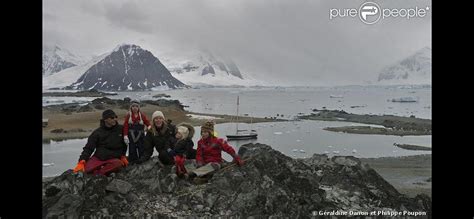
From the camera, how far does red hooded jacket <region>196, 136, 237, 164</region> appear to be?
15.1ft

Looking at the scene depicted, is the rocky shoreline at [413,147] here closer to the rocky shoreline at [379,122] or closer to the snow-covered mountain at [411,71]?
the rocky shoreline at [379,122]

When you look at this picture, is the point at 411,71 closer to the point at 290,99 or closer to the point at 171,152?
the point at 290,99

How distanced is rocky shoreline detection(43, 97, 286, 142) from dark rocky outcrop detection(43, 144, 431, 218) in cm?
101

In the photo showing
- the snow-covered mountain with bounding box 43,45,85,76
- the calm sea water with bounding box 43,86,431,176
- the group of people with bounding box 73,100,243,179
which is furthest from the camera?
the calm sea water with bounding box 43,86,431,176

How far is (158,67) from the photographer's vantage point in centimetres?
550

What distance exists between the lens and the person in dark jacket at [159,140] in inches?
180

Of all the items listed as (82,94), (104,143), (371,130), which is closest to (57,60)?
(82,94)

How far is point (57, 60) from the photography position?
5.47 m

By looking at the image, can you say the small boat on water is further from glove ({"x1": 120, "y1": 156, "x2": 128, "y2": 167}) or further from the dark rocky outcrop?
glove ({"x1": 120, "y1": 156, "x2": 128, "y2": 167})

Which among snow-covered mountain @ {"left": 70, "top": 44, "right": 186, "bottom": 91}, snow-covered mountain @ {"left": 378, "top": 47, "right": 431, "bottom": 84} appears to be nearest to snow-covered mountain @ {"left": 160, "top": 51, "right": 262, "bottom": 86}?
snow-covered mountain @ {"left": 70, "top": 44, "right": 186, "bottom": 91}

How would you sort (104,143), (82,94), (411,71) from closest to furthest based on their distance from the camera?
(104,143), (411,71), (82,94)

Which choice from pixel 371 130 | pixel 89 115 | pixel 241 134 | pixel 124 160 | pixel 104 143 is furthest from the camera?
pixel 371 130

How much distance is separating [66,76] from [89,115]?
700 millimetres
